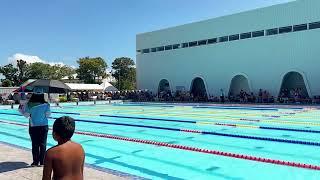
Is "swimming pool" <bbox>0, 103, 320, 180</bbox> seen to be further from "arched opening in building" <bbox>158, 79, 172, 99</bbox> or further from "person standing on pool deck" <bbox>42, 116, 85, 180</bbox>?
"arched opening in building" <bbox>158, 79, 172, 99</bbox>

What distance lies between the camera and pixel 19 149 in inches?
275

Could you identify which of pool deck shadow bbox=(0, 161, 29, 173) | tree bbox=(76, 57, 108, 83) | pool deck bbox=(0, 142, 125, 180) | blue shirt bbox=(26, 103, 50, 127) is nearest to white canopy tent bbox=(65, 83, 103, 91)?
tree bbox=(76, 57, 108, 83)

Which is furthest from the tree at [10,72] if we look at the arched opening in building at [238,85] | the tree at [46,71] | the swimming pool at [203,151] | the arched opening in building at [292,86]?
the swimming pool at [203,151]

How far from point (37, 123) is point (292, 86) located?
21.6 metres

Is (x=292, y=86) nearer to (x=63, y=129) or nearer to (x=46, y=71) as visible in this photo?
(x=63, y=129)

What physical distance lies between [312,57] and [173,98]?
35.3 feet

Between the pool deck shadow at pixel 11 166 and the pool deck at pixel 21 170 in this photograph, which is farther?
the pool deck shadow at pixel 11 166

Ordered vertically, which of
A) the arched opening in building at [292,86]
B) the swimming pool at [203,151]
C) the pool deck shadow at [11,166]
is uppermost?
the arched opening in building at [292,86]

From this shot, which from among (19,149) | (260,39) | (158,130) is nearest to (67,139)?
(19,149)

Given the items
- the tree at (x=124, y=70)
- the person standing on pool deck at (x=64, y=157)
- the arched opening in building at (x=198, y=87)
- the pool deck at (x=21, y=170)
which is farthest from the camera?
the tree at (x=124, y=70)

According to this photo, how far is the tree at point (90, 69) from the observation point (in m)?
55.2

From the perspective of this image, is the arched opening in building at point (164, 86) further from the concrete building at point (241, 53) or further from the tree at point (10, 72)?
the tree at point (10, 72)

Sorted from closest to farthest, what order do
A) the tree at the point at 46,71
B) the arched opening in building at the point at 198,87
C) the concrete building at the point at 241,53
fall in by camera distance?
the concrete building at the point at 241,53 → the arched opening in building at the point at 198,87 → the tree at the point at 46,71

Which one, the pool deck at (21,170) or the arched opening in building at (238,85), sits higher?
the arched opening in building at (238,85)
